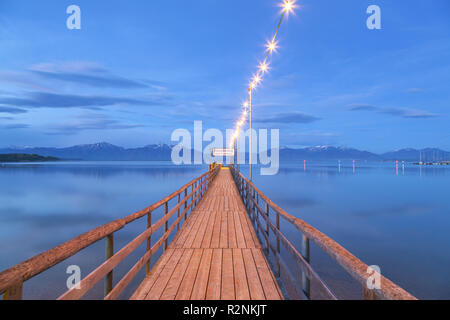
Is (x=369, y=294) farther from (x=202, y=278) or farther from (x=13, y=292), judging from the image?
(x=202, y=278)

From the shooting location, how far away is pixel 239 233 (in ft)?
18.9

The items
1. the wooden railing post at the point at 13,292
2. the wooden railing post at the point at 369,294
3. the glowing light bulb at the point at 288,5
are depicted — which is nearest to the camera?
the wooden railing post at the point at 13,292

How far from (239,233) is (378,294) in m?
4.62

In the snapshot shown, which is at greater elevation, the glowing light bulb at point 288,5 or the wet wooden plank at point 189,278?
the glowing light bulb at point 288,5

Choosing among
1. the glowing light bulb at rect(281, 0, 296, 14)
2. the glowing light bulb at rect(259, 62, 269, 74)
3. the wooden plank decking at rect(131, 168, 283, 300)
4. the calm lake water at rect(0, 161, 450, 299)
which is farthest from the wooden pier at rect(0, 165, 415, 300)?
the glowing light bulb at rect(259, 62, 269, 74)

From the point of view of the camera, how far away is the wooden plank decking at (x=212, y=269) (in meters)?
2.93

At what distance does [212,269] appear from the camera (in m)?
3.66

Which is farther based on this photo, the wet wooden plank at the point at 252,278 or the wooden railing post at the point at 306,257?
the wet wooden plank at the point at 252,278

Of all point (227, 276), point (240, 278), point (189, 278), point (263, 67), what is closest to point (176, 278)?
point (189, 278)

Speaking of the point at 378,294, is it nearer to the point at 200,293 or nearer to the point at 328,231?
the point at 200,293

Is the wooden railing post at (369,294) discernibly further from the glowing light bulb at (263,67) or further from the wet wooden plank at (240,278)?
the glowing light bulb at (263,67)

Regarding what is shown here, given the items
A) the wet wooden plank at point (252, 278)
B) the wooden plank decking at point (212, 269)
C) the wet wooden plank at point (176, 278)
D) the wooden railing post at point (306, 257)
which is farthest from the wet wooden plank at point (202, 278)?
the wooden railing post at point (306, 257)

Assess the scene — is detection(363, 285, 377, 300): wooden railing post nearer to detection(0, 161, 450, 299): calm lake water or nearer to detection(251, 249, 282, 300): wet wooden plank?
detection(251, 249, 282, 300): wet wooden plank

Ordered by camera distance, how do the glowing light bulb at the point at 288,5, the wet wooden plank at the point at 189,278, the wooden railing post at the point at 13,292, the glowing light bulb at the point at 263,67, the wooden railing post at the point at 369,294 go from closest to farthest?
the wooden railing post at the point at 13,292, the wooden railing post at the point at 369,294, the wet wooden plank at the point at 189,278, the glowing light bulb at the point at 288,5, the glowing light bulb at the point at 263,67
